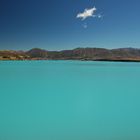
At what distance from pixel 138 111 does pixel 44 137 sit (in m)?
3.37

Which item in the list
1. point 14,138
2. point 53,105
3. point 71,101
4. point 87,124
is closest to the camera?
point 14,138

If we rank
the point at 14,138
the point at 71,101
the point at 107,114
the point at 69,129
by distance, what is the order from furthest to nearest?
the point at 71,101 < the point at 107,114 < the point at 69,129 < the point at 14,138

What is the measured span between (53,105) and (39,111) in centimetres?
93

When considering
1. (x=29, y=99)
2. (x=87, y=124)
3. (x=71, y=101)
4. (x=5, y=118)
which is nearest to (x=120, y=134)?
(x=87, y=124)

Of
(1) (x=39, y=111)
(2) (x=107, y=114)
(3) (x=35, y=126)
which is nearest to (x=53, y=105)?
(1) (x=39, y=111)

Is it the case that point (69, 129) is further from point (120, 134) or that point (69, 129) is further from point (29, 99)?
point (29, 99)

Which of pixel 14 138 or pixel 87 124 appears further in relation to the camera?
pixel 87 124

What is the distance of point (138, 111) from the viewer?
6973 millimetres

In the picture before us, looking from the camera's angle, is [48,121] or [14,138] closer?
[14,138]

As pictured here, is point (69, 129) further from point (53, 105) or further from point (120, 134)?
point (53, 105)

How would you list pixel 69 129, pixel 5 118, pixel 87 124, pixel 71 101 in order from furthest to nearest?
pixel 71 101, pixel 5 118, pixel 87 124, pixel 69 129

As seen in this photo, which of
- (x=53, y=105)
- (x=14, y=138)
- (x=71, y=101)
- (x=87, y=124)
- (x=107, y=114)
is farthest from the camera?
(x=71, y=101)

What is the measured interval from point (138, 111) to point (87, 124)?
207cm

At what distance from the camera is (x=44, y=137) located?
462cm
